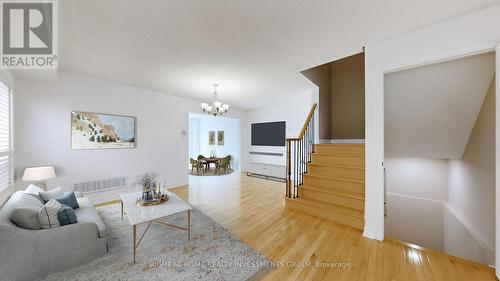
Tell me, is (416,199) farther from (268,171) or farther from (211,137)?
(211,137)

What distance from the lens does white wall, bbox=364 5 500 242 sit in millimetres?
1817

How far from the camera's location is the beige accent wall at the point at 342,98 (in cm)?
464

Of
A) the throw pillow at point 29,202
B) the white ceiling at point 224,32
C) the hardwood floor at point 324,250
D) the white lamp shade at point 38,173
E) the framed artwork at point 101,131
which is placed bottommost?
the hardwood floor at point 324,250

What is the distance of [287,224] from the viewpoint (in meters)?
2.82

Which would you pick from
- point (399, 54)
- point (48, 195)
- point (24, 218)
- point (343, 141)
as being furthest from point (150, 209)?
point (343, 141)

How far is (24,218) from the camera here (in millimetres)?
1758

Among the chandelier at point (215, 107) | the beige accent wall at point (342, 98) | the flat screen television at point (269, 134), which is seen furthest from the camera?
the flat screen television at point (269, 134)

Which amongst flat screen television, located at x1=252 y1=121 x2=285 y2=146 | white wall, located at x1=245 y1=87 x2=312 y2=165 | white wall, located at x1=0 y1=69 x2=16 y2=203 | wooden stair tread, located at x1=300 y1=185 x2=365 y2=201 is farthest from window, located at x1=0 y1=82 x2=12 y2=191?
flat screen television, located at x1=252 y1=121 x2=285 y2=146

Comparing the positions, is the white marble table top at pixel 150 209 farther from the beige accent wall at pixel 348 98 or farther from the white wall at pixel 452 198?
the beige accent wall at pixel 348 98

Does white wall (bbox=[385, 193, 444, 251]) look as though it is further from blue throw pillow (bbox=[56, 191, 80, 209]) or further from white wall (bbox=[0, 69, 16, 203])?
white wall (bbox=[0, 69, 16, 203])

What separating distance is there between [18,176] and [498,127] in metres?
6.54

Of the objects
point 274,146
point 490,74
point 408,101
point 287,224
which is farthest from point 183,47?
point 274,146

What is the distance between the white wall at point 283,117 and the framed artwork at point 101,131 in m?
4.27

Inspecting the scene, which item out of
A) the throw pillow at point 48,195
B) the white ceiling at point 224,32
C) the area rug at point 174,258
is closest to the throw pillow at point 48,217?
the area rug at point 174,258
